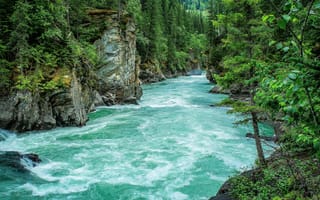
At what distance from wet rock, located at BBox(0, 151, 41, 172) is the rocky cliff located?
381 centimetres

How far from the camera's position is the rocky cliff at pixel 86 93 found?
15578mm

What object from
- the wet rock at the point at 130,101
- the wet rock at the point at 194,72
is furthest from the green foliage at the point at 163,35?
the wet rock at the point at 130,101

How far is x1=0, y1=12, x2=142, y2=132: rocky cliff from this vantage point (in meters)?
15.6

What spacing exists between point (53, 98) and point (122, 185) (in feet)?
29.1

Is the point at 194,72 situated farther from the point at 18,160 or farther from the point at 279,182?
the point at 279,182

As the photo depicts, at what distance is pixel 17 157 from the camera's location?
11852 millimetres

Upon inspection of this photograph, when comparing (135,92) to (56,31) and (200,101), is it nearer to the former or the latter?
(200,101)

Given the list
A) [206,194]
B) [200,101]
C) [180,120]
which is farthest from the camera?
[200,101]

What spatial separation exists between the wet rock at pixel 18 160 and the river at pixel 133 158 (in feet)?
1.15

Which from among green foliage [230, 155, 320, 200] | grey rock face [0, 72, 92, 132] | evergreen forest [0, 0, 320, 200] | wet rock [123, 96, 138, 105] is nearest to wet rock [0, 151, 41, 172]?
grey rock face [0, 72, 92, 132]

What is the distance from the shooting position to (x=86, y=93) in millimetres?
21172

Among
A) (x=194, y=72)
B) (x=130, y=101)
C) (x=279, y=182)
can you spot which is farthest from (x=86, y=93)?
(x=194, y=72)

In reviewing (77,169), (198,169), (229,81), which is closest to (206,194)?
(198,169)

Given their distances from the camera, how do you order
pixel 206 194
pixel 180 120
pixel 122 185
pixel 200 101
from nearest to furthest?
1. pixel 206 194
2. pixel 122 185
3. pixel 180 120
4. pixel 200 101
